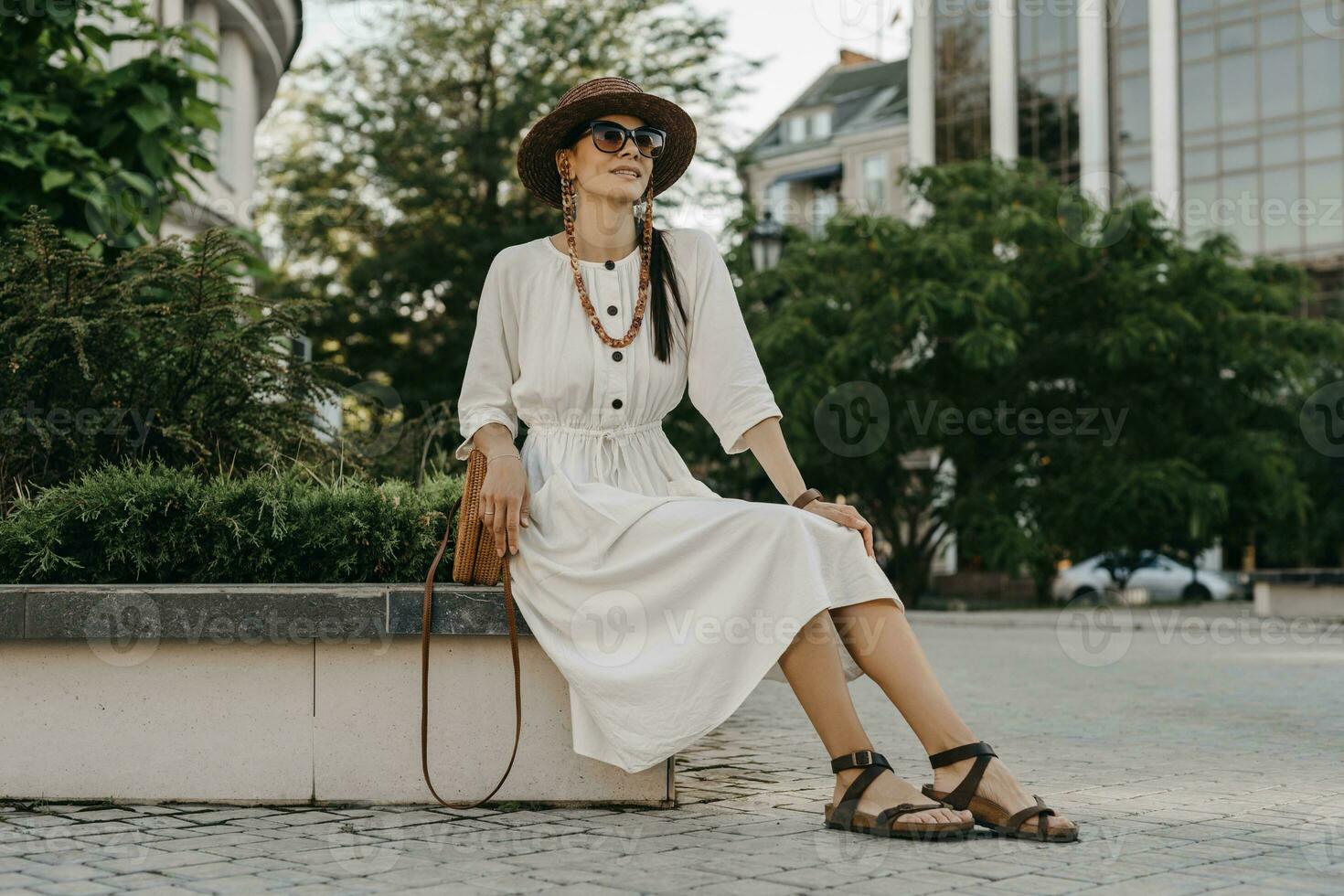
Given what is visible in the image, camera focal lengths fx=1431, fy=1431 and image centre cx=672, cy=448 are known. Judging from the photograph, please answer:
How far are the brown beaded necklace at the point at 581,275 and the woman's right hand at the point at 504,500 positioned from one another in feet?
1.89

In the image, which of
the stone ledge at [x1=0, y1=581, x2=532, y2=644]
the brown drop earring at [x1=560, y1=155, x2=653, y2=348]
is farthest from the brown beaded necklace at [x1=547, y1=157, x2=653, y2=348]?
the stone ledge at [x1=0, y1=581, x2=532, y2=644]

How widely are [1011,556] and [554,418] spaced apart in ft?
60.4

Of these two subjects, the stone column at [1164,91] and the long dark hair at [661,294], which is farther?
the stone column at [1164,91]

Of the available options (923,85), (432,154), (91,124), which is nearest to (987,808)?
Result: (91,124)

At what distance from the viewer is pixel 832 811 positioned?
412cm

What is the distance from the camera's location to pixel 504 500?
14.5 ft

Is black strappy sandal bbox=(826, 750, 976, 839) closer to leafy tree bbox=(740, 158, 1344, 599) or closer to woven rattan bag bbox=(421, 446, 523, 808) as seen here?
woven rattan bag bbox=(421, 446, 523, 808)

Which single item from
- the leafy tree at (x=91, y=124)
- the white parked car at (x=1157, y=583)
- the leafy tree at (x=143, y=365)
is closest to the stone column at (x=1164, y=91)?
the white parked car at (x=1157, y=583)

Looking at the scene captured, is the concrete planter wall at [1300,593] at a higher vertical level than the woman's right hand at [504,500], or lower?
lower

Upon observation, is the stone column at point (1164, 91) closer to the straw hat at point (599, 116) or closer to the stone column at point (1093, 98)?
the stone column at point (1093, 98)

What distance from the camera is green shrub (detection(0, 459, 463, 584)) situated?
4961 mm

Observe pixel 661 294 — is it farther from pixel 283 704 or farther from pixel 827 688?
pixel 283 704

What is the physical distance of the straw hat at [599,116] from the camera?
4.75m

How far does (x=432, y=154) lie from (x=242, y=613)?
2592cm
